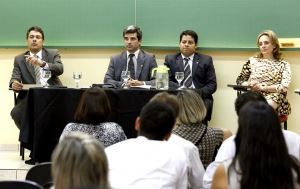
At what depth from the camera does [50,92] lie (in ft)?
14.3

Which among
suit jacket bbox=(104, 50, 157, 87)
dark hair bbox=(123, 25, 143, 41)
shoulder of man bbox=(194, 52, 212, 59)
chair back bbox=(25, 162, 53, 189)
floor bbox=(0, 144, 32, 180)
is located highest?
dark hair bbox=(123, 25, 143, 41)

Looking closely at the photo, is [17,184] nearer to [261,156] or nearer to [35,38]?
[261,156]

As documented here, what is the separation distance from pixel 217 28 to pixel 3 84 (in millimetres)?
2637

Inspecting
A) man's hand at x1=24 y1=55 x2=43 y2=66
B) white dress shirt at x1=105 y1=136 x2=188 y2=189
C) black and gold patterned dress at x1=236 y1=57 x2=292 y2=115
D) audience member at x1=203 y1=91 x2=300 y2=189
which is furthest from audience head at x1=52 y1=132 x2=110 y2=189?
black and gold patterned dress at x1=236 y1=57 x2=292 y2=115

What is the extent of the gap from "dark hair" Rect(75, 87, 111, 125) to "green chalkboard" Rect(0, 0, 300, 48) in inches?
97.0

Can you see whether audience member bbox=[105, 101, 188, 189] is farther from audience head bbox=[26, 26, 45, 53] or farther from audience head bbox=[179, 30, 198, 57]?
audience head bbox=[26, 26, 45, 53]

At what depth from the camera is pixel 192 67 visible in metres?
5.36

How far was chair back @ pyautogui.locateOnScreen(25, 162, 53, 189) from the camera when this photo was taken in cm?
235

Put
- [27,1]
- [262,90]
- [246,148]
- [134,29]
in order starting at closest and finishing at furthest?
[246,148]
[262,90]
[134,29]
[27,1]

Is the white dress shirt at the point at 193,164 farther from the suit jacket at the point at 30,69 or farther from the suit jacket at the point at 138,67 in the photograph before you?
the suit jacket at the point at 30,69

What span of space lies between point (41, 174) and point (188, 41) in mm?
3285

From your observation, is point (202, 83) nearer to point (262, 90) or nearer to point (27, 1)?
point (262, 90)

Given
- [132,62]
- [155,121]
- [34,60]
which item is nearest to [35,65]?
[34,60]

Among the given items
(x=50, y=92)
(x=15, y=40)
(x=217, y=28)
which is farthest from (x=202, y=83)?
(x=15, y=40)
